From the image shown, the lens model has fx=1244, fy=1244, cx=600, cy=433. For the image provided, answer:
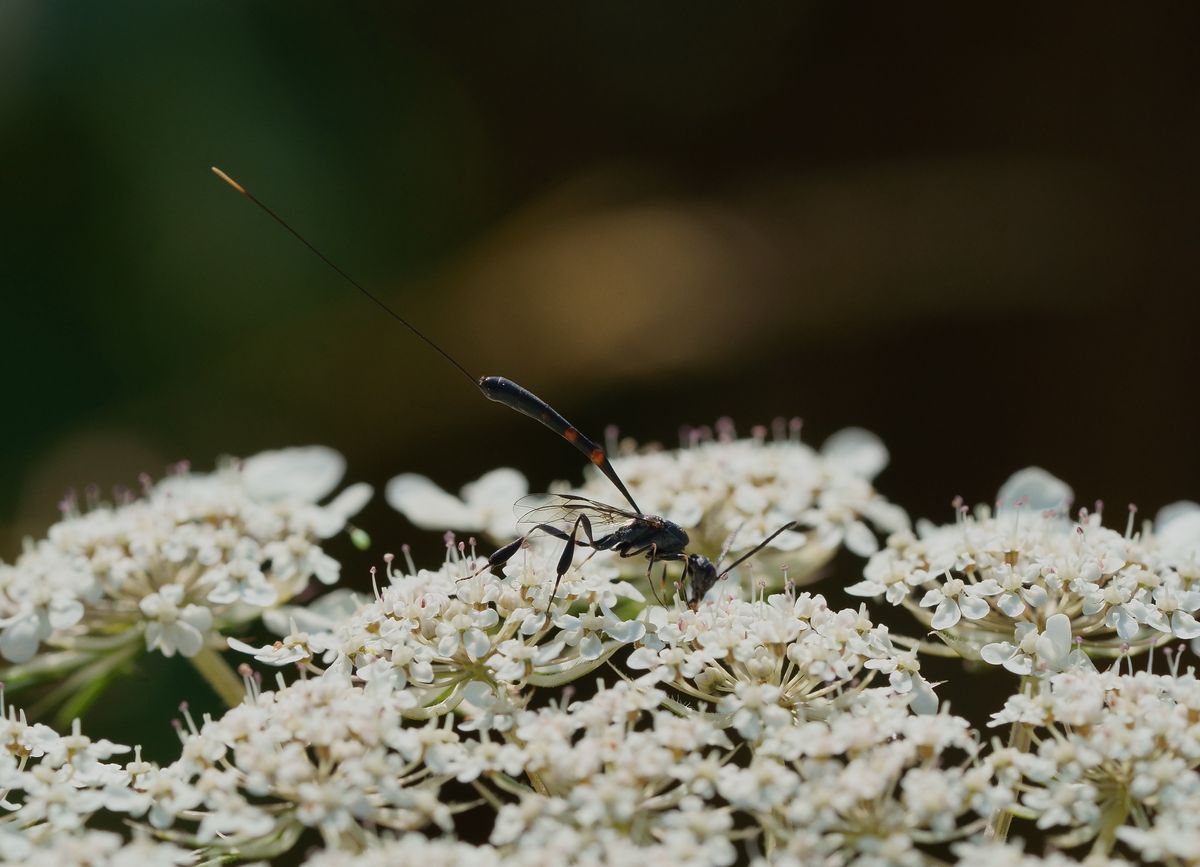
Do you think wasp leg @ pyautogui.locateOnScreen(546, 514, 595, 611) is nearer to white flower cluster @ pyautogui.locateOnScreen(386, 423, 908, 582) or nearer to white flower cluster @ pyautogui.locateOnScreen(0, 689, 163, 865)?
white flower cluster @ pyautogui.locateOnScreen(386, 423, 908, 582)

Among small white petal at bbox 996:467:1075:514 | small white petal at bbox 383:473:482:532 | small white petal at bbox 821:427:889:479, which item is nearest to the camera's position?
small white petal at bbox 996:467:1075:514

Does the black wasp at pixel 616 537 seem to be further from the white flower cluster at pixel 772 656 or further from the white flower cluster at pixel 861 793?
the white flower cluster at pixel 861 793

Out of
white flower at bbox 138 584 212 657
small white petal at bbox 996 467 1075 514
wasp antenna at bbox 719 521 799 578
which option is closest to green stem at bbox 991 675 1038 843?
wasp antenna at bbox 719 521 799 578

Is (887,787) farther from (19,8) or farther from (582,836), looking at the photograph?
(19,8)

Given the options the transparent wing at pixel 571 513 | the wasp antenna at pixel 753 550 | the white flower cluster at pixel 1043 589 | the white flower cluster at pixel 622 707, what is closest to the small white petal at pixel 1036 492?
the white flower cluster at pixel 622 707

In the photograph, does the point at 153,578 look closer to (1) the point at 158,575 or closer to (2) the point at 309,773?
(1) the point at 158,575

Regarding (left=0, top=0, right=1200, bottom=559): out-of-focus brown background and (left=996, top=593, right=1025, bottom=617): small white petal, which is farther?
(left=0, top=0, right=1200, bottom=559): out-of-focus brown background

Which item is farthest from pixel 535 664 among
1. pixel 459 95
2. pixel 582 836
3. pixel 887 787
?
pixel 459 95
